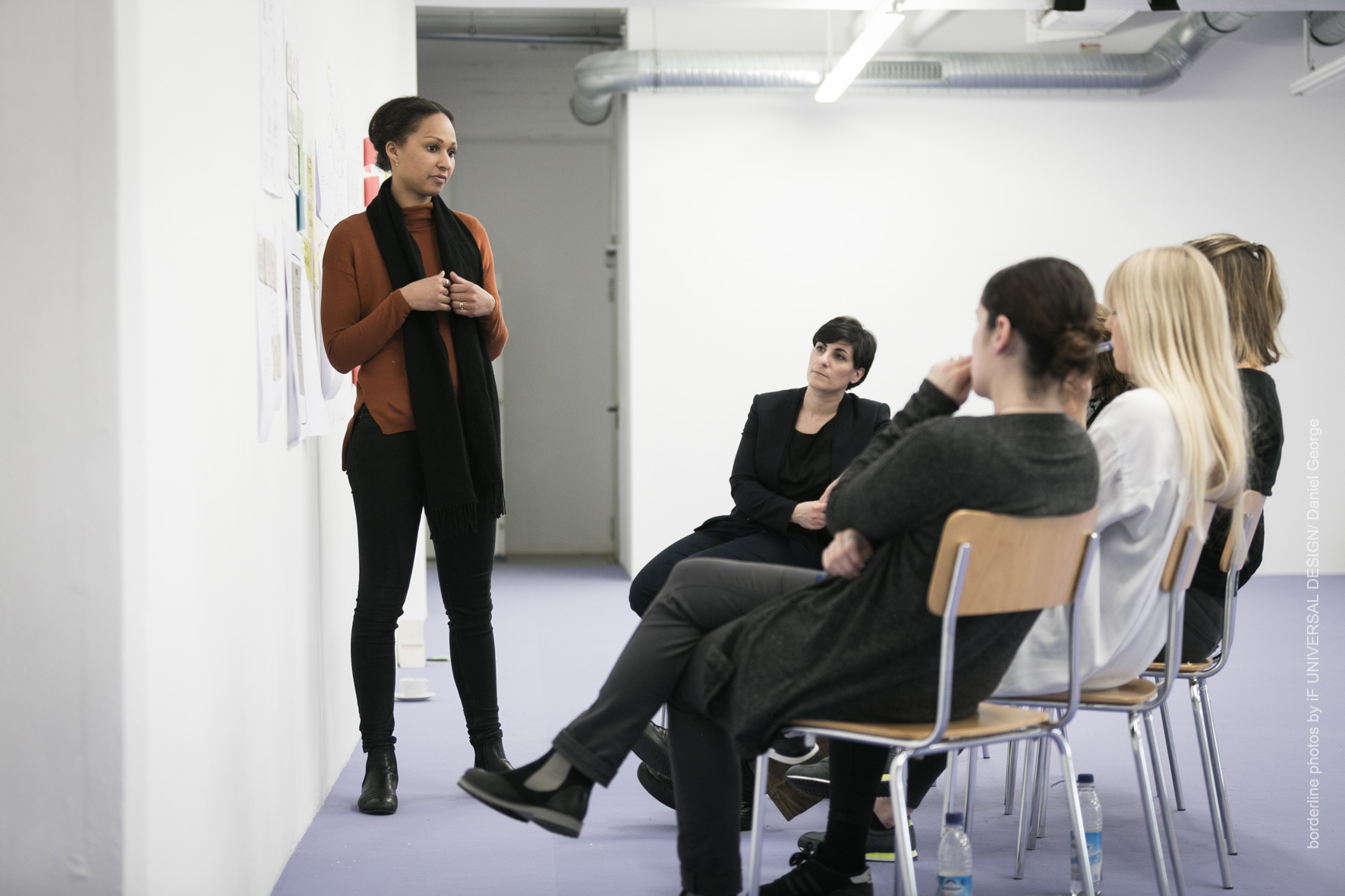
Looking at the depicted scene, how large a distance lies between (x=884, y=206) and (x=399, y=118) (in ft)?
15.5

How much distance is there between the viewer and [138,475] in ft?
4.35

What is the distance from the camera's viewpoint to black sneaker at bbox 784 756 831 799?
221cm

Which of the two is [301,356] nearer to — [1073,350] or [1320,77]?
[1073,350]

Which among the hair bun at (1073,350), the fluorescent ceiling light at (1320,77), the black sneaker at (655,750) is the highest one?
the fluorescent ceiling light at (1320,77)

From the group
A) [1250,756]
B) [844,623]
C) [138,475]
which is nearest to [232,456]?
[138,475]

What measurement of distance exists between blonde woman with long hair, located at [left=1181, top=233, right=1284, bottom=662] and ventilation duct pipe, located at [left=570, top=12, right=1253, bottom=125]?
4.51 m

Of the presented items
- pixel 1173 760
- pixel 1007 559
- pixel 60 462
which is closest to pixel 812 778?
pixel 1173 760

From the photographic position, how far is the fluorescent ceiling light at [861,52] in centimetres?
473

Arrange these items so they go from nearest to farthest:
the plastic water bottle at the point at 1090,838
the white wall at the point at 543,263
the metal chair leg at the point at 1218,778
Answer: the plastic water bottle at the point at 1090,838
the metal chair leg at the point at 1218,778
the white wall at the point at 543,263

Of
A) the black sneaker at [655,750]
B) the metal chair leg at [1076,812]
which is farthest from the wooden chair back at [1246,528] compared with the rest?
the black sneaker at [655,750]

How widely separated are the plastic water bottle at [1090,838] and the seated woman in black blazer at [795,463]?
0.76m

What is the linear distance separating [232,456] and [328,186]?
1.26 metres

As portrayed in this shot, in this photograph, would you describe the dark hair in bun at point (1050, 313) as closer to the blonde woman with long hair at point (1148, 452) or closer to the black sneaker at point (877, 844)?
the blonde woman with long hair at point (1148, 452)

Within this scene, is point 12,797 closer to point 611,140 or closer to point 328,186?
point 328,186
